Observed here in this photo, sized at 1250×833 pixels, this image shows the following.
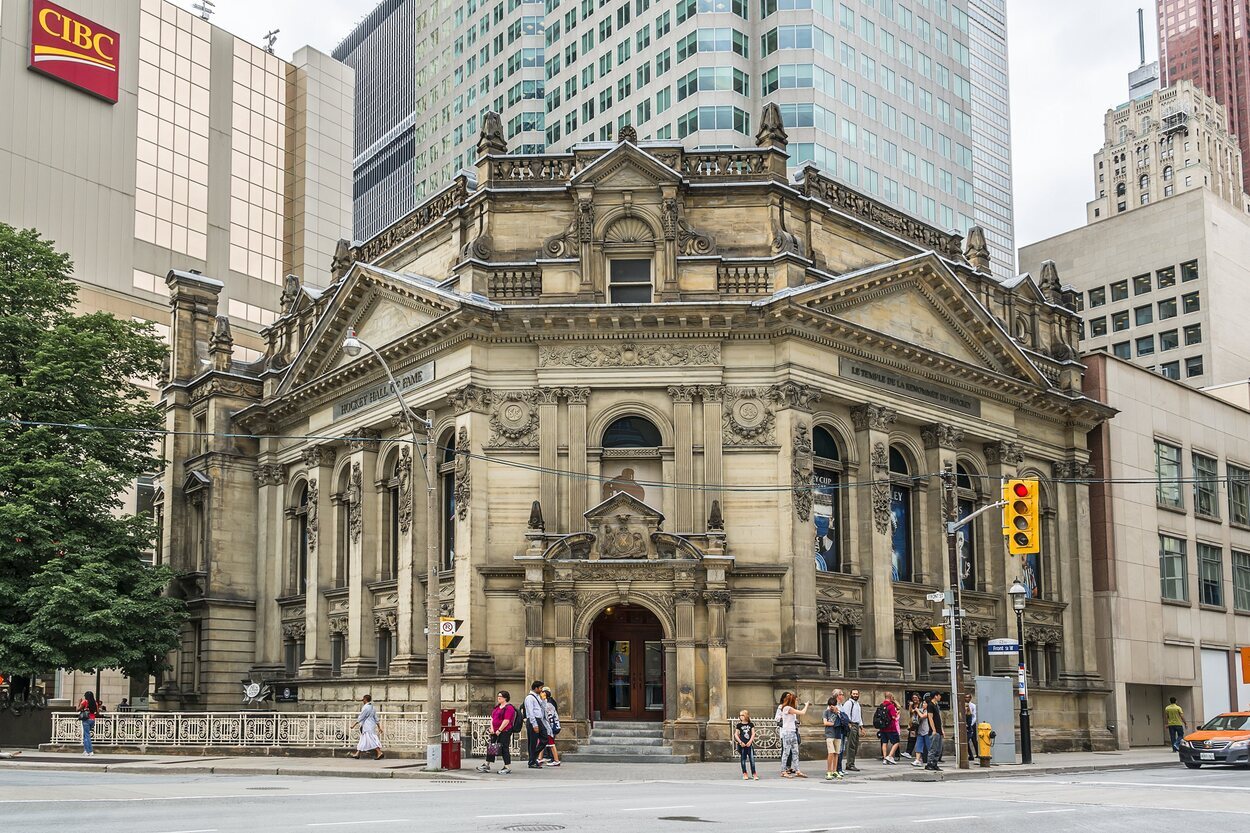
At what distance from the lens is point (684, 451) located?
40.1 metres

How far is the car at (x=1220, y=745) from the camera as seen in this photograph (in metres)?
34.4

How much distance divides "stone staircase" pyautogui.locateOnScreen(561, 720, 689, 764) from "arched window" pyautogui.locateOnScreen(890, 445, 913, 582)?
11.2 m

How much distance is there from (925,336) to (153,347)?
27298 mm

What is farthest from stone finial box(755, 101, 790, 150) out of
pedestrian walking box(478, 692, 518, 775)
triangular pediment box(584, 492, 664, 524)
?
pedestrian walking box(478, 692, 518, 775)

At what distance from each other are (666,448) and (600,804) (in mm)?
20089

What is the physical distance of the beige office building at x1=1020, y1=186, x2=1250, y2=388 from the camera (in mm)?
87938

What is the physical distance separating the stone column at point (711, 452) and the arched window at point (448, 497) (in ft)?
26.1

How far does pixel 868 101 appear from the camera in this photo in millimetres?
92125

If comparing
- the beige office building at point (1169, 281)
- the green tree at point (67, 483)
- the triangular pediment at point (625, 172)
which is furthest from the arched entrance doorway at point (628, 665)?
the beige office building at point (1169, 281)

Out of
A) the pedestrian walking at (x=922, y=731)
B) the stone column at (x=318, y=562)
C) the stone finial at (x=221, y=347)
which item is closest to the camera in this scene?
the pedestrian walking at (x=922, y=731)

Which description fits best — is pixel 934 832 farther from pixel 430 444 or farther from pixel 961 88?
pixel 961 88

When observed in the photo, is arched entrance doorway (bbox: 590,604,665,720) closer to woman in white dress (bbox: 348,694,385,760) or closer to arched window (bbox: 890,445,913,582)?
woman in white dress (bbox: 348,694,385,760)

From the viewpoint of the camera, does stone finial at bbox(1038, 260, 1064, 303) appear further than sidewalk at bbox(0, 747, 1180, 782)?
Yes

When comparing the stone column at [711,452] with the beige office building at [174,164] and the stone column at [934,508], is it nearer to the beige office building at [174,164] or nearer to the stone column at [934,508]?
the stone column at [934,508]
